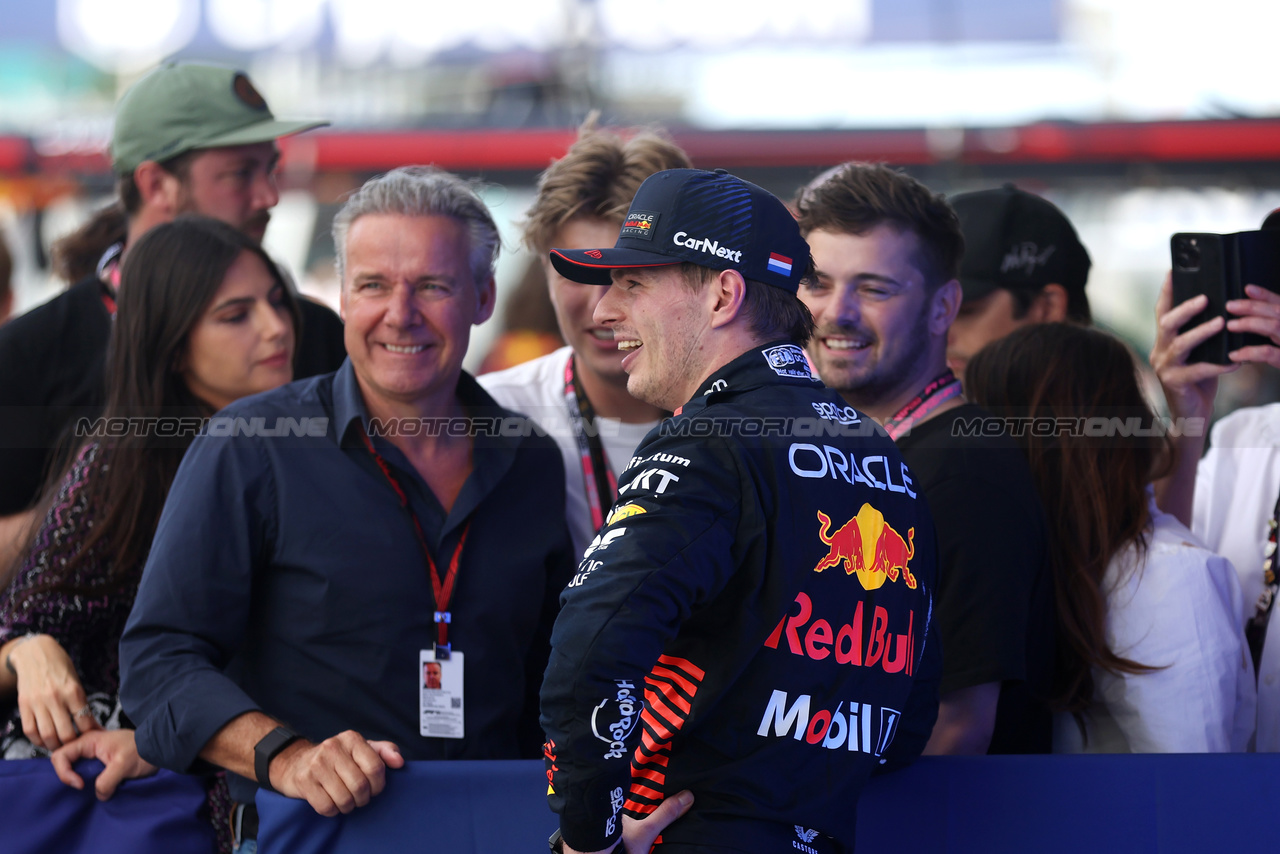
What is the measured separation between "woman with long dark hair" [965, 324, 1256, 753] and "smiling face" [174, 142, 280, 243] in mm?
2321

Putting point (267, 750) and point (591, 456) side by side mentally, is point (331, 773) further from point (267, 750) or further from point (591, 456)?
point (591, 456)

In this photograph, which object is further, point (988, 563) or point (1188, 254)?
point (1188, 254)

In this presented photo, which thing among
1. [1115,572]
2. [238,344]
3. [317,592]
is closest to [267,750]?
[317,592]

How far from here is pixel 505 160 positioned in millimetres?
8531

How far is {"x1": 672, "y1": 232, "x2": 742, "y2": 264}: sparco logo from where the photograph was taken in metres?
1.85

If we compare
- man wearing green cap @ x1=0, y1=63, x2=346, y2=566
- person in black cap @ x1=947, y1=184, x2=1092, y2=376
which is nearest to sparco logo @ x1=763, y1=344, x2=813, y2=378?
person in black cap @ x1=947, y1=184, x2=1092, y2=376

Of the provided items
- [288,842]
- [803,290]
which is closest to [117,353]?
[288,842]

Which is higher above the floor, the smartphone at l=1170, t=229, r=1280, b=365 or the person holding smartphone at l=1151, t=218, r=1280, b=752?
the smartphone at l=1170, t=229, r=1280, b=365

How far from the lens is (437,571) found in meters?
2.52

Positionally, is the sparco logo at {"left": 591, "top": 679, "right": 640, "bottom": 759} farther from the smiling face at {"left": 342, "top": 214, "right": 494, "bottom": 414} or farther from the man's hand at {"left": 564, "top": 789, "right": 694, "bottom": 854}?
the smiling face at {"left": 342, "top": 214, "right": 494, "bottom": 414}

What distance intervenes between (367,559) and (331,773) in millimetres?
482

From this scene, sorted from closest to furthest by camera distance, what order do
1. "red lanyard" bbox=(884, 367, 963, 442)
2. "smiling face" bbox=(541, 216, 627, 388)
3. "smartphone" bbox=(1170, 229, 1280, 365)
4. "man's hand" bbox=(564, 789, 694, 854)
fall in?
1. "man's hand" bbox=(564, 789, 694, 854)
2. "red lanyard" bbox=(884, 367, 963, 442)
3. "smartphone" bbox=(1170, 229, 1280, 365)
4. "smiling face" bbox=(541, 216, 627, 388)

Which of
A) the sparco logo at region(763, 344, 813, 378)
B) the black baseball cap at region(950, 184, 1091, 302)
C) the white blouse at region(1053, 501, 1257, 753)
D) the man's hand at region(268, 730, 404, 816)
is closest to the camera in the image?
the sparco logo at region(763, 344, 813, 378)

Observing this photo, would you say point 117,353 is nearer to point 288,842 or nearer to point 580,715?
point 288,842
